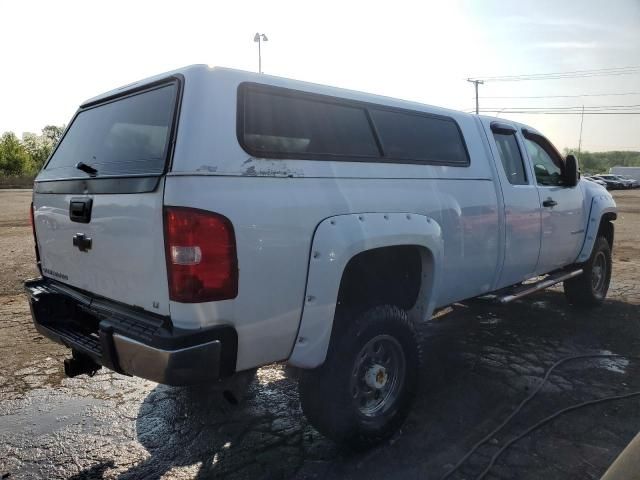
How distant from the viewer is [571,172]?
4.89 metres

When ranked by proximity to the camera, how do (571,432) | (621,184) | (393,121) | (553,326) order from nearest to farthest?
(571,432)
(393,121)
(553,326)
(621,184)

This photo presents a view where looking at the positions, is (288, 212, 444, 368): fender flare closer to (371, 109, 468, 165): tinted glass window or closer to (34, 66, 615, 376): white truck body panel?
(34, 66, 615, 376): white truck body panel

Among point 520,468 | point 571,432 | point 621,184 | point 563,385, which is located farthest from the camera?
point 621,184

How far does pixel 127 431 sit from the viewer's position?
10.3ft

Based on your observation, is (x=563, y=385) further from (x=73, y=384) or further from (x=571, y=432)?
(x=73, y=384)

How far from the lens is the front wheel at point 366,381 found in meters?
2.66

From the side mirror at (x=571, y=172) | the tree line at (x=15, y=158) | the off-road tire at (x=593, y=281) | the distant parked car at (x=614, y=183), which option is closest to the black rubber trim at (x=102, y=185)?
the side mirror at (x=571, y=172)

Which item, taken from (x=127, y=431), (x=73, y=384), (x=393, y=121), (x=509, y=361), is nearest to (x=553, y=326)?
(x=509, y=361)

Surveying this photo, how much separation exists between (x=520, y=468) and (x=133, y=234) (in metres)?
2.40

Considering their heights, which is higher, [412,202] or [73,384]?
[412,202]

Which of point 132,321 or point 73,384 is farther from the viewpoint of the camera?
point 73,384

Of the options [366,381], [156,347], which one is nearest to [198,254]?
[156,347]

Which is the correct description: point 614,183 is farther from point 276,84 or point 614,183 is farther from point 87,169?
point 87,169

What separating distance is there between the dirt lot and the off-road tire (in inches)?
34.1
